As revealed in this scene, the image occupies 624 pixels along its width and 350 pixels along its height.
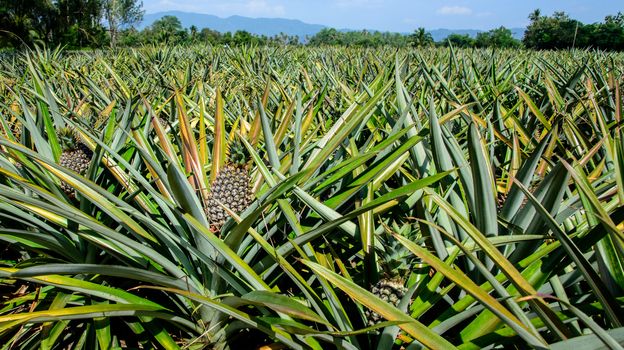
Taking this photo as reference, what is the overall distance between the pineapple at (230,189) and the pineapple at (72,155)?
1.57ft

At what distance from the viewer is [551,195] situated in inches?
29.3

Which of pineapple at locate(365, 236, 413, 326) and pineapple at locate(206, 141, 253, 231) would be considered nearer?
pineapple at locate(365, 236, 413, 326)

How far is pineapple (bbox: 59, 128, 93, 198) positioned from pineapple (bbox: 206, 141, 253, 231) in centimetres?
48

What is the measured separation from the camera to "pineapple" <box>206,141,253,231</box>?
1025 millimetres

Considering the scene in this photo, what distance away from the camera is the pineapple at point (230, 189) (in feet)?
3.36

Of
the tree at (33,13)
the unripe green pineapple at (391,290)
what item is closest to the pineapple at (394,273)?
the unripe green pineapple at (391,290)

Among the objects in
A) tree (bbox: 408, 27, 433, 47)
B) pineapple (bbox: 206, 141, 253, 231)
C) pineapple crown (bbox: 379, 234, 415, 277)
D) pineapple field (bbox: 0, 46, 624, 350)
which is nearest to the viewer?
pineapple field (bbox: 0, 46, 624, 350)

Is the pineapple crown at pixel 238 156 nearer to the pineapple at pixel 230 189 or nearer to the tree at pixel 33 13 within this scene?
A: the pineapple at pixel 230 189

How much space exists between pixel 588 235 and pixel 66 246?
118 centimetres

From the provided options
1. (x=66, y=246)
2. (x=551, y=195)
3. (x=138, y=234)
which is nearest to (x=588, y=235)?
(x=551, y=195)

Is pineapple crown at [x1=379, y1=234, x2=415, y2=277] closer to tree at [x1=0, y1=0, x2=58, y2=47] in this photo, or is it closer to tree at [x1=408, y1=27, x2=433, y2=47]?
tree at [x1=408, y1=27, x2=433, y2=47]

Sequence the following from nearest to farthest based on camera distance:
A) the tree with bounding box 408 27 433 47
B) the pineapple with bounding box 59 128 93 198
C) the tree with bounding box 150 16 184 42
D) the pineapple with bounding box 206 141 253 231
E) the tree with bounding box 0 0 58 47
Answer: the pineapple with bounding box 206 141 253 231, the pineapple with bounding box 59 128 93 198, the tree with bounding box 150 16 184 42, the tree with bounding box 408 27 433 47, the tree with bounding box 0 0 58 47

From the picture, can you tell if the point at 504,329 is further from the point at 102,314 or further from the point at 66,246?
the point at 66,246

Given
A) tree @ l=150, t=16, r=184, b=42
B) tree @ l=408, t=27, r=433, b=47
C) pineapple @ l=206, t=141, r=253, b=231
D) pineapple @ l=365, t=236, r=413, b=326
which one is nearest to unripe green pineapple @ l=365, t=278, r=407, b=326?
pineapple @ l=365, t=236, r=413, b=326
